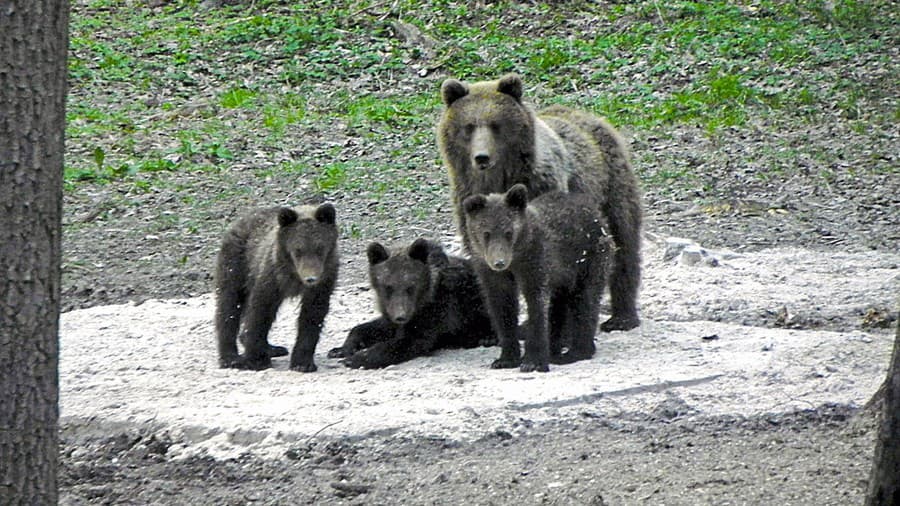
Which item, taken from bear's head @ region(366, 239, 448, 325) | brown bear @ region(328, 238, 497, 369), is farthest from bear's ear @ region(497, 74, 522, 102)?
bear's head @ region(366, 239, 448, 325)

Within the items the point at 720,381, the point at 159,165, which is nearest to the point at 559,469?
the point at 720,381

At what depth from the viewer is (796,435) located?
20.1 ft

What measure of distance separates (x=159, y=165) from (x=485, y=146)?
650 centimetres

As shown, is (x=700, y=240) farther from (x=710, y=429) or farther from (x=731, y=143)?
(x=710, y=429)

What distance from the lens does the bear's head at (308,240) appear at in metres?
7.52

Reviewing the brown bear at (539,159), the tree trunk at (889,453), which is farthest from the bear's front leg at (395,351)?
the tree trunk at (889,453)

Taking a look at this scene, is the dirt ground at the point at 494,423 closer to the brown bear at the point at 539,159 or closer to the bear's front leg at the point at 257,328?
the bear's front leg at the point at 257,328

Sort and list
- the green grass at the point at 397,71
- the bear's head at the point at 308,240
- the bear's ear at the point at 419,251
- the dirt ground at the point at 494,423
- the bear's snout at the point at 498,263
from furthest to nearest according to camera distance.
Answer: the green grass at the point at 397,71, the bear's ear at the point at 419,251, the bear's head at the point at 308,240, the bear's snout at the point at 498,263, the dirt ground at the point at 494,423

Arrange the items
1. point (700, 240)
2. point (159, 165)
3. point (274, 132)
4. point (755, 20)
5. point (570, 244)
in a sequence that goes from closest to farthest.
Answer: point (570, 244) → point (700, 240) → point (159, 165) → point (274, 132) → point (755, 20)

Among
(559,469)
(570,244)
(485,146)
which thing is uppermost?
(485,146)

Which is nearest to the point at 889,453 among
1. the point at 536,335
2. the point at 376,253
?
the point at 536,335

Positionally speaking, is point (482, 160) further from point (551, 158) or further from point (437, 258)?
point (437, 258)

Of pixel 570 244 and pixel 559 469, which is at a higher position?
pixel 570 244

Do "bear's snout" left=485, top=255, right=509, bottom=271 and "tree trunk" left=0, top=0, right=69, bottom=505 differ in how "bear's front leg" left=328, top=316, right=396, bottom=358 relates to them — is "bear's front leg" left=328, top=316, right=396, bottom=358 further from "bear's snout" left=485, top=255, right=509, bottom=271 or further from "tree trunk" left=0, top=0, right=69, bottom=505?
"tree trunk" left=0, top=0, right=69, bottom=505
